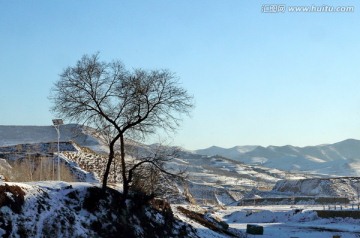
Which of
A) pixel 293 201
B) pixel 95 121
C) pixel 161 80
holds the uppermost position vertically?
pixel 161 80

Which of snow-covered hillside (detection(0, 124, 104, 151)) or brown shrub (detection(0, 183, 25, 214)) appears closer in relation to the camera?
brown shrub (detection(0, 183, 25, 214))

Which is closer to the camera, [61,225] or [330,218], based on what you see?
[61,225]

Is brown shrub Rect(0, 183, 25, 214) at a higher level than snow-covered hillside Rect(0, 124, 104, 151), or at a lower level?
lower

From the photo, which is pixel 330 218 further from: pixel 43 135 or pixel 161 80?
pixel 43 135

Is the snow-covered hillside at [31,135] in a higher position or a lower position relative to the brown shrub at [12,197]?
higher

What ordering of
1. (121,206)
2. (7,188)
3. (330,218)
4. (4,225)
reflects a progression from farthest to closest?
(330,218), (121,206), (7,188), (4,225)

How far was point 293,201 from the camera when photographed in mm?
137250

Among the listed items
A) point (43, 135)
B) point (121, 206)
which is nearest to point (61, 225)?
point (121, 206)

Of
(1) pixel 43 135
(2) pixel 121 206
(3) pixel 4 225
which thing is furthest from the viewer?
(1) pixel 43 135

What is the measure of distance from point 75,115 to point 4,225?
35.5 ft

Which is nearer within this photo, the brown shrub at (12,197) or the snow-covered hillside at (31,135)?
the brown shrub at (12,197)

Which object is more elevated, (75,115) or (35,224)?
(75,115)

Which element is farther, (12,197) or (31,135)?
(31,135)

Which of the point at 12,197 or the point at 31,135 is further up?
the point at 31,135
